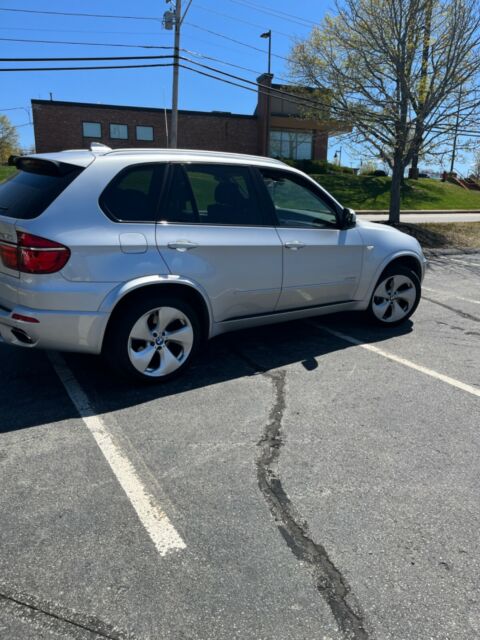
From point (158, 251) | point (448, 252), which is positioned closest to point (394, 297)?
point (158, 251)

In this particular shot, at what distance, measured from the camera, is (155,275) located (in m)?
3.82

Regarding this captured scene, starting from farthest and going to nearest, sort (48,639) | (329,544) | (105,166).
A: 1. (105,166)
2. (329,544)
3. (48,639)

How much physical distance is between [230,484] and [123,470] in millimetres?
620

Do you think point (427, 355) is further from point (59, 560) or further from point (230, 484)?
point (59, 560)

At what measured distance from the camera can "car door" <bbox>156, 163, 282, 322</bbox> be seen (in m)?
4.00

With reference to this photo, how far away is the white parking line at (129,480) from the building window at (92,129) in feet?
122

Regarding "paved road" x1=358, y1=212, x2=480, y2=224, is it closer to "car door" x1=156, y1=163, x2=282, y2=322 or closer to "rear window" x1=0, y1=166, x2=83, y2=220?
"car door" x1=156, y1=163, x2=282, y2=322

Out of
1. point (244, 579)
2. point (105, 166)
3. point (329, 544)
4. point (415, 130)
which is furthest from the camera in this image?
point (415, 130)

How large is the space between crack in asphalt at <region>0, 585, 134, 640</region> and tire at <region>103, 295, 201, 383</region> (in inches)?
75.3

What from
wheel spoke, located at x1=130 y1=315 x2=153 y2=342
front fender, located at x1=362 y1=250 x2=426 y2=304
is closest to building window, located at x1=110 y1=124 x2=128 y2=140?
front fender, located at x1=362 y1=250 x2=426 y2=304

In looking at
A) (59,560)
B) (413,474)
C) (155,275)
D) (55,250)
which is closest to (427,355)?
(413,474)

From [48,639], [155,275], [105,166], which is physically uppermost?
[105,166]

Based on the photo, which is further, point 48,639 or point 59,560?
point 59,560

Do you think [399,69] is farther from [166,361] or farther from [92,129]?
[92,129]
